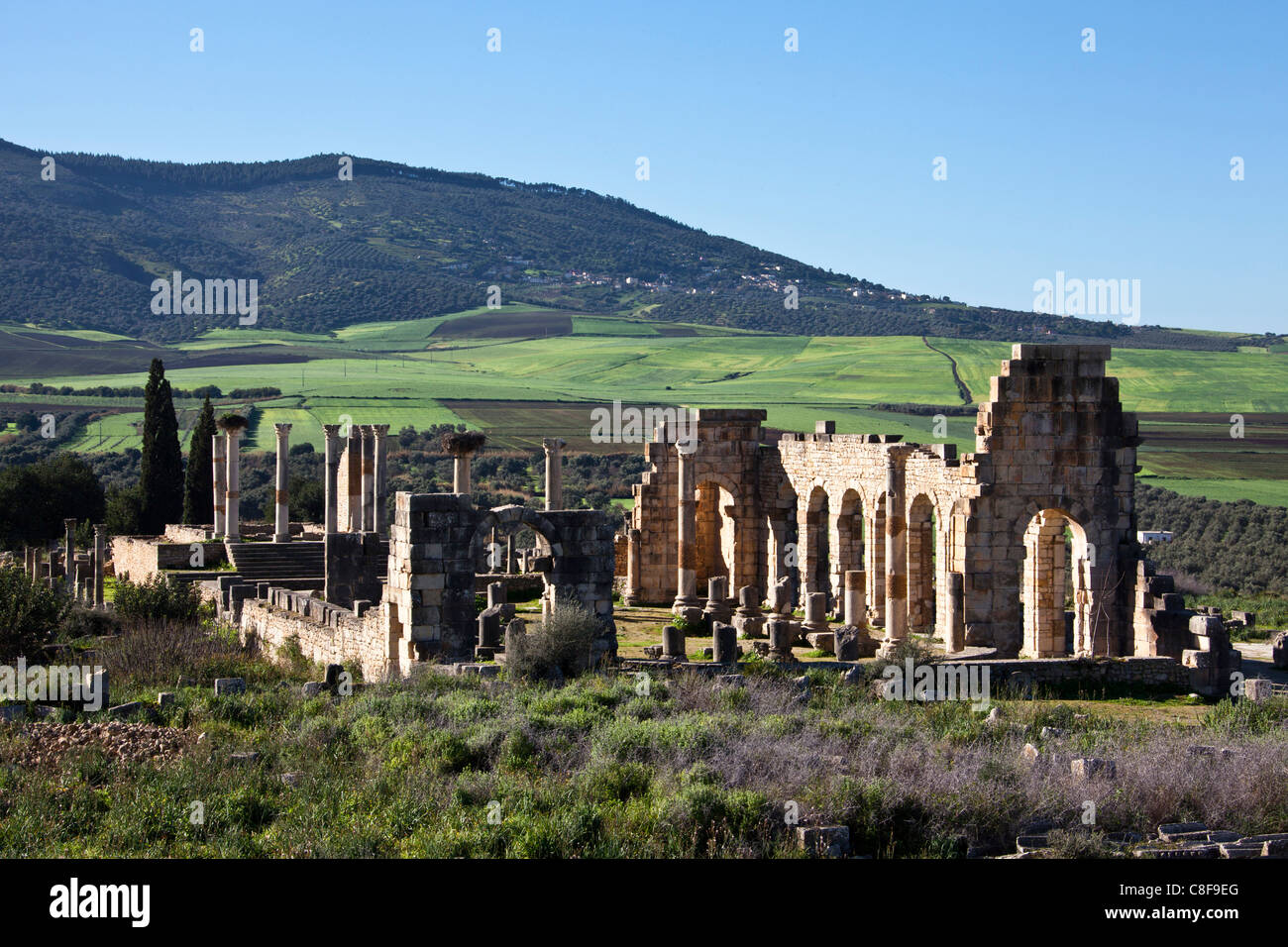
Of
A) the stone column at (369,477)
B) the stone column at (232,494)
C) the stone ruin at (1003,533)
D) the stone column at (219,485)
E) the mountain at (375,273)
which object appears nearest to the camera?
the stone ruin at (1003,533)

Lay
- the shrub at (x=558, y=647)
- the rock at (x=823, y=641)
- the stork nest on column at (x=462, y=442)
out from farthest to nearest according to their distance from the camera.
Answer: the stork nest on column at (x=462, y=442) < the rock at (x=823, y=641) < the shrub at (x=558, y=647)

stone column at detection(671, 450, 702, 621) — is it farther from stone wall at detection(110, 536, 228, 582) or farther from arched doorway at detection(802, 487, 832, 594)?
stone wall at detection(110, 536, 228, 582)

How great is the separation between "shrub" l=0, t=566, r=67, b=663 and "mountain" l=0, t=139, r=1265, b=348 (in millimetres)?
118031

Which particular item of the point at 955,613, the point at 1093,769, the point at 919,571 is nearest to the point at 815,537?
the point at 919,571

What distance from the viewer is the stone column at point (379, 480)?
115ft

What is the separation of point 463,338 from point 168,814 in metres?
144

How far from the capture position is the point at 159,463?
4947 centimetres

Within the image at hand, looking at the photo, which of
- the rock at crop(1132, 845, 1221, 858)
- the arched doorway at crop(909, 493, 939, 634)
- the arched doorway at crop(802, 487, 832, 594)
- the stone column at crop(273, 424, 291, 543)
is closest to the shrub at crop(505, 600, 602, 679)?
the rock at crop(1132, 845, 1221, 858)

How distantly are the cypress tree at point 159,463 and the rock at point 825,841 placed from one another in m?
40.4

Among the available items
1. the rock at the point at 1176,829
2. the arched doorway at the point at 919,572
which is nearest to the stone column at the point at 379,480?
the arched doorway at the point at 919,572

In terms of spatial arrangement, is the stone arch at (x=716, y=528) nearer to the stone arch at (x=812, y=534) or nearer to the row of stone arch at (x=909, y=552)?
the row of stone arch at (x=909, y=552)
